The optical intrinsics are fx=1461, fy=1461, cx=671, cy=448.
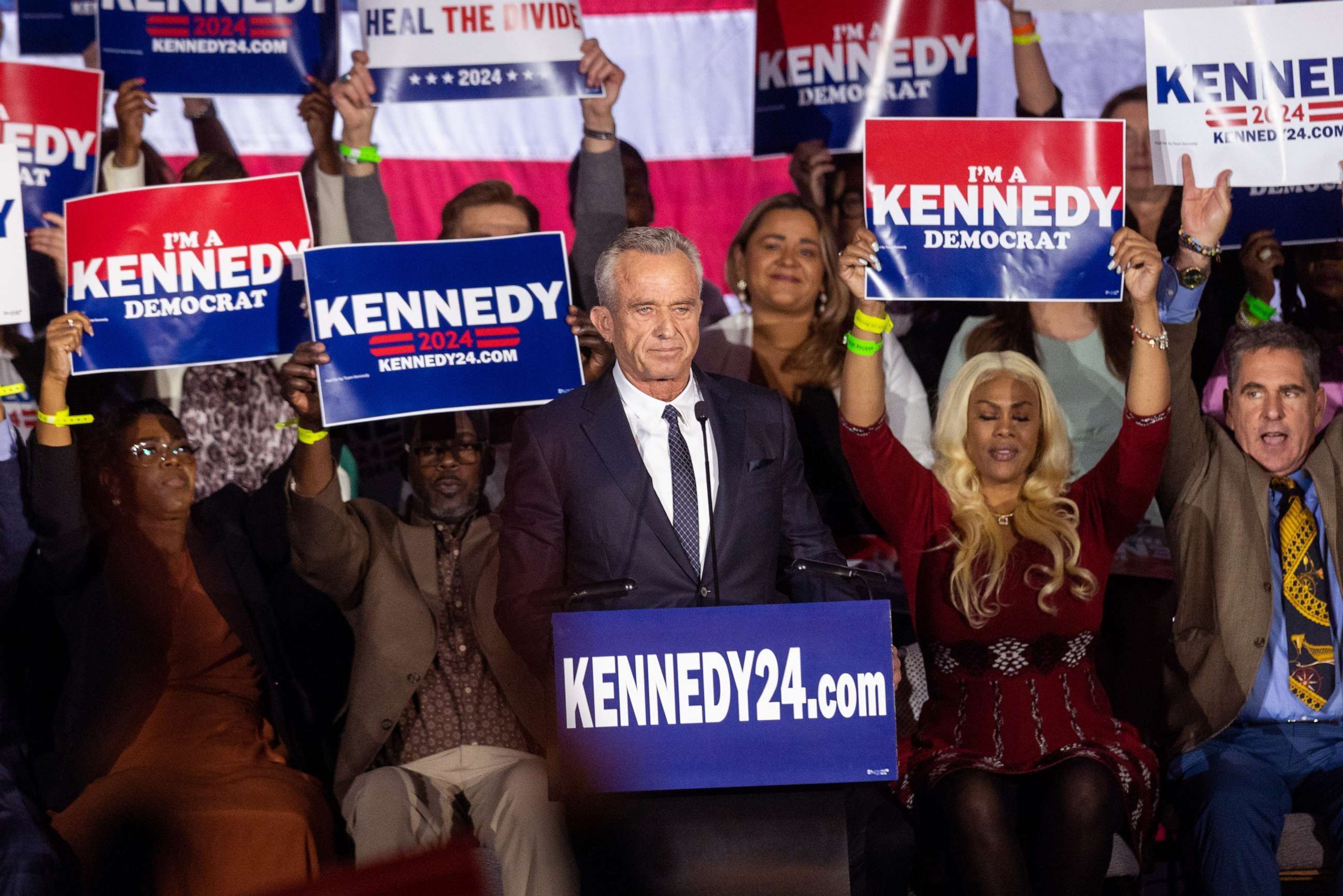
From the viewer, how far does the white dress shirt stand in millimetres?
2875

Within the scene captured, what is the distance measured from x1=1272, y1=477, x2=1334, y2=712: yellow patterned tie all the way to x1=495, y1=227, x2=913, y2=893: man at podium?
1.34 m

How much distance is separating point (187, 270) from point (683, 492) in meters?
1.89

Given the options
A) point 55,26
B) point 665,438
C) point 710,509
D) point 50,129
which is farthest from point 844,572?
point 55,26

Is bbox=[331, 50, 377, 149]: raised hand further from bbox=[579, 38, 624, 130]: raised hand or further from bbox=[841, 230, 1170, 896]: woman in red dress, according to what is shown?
bbox=[841, 230, 1170, 896]: woman in red dress

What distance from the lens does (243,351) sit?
4.06 m

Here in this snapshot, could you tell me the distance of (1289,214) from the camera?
4309mm

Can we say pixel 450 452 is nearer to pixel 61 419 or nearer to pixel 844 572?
pixel 61 419

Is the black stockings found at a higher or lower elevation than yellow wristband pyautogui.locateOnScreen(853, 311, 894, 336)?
lower

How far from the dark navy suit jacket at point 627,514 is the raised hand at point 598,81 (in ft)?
5.38

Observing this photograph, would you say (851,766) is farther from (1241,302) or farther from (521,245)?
Result: (1241,302)

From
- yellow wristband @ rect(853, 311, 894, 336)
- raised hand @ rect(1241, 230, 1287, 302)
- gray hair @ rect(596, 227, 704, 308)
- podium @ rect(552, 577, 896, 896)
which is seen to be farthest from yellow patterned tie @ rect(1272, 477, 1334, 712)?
gray hair @ rect(596, 227, 704, 308)

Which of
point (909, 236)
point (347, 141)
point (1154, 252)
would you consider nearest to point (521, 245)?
point (347, 141)

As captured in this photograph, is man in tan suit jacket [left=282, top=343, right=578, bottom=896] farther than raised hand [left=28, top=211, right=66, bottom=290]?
No

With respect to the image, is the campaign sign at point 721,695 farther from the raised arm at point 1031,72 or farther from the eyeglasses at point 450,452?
the raised arm at point 1031,72
